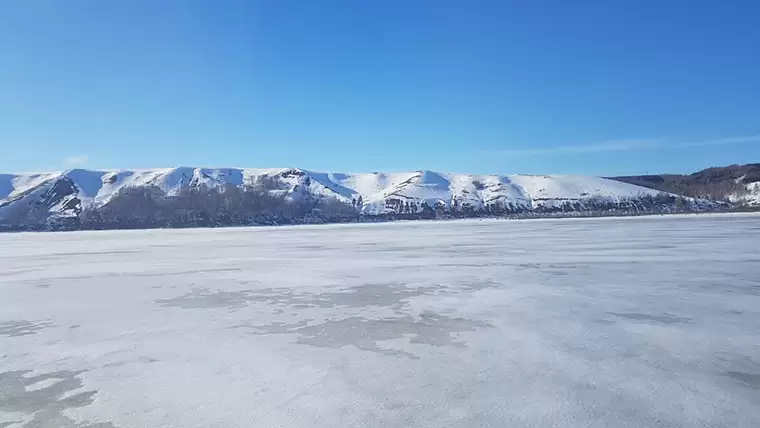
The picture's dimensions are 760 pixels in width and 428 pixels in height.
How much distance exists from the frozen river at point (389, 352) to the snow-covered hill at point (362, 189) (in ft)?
394

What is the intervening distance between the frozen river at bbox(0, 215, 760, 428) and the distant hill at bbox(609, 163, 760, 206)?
144628mm

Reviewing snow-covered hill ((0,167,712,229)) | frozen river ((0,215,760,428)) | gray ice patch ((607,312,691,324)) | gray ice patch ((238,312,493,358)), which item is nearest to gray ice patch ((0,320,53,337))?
frozen river ((0,215,760,428))

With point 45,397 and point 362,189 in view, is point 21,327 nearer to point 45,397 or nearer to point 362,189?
point 45,397

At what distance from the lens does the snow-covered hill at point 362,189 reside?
458 feet

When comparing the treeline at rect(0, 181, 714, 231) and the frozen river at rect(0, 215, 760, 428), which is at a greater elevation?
the treeline at rect(0, 181, 714, 231)

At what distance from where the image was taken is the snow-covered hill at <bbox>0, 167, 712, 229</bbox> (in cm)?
13962

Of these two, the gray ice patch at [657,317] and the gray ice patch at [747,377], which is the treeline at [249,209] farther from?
the gray ice patch at [747,377]

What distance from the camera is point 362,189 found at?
18475cm

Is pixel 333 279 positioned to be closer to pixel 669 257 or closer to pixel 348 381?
pixel 348 381

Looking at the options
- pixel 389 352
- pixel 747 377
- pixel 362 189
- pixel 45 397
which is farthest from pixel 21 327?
pixel 362 189

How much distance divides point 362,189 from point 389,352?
7080 inches

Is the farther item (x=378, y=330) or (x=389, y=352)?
(x=378, y=330)

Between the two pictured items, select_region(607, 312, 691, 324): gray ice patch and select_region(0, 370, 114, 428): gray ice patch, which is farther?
select_region(607, 312, 691, 324): gray ice patch

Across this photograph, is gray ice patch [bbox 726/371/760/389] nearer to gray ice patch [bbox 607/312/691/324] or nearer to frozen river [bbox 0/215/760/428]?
frozen river [bbox 0/215/760/428]
